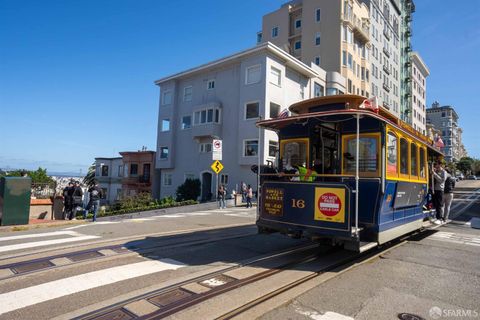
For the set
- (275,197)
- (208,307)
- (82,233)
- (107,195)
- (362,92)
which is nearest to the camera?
(208,307)

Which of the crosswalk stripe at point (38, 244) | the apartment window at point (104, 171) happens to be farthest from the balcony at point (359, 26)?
the apartment window at point (104, 171)

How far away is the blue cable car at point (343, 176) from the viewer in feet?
19.6

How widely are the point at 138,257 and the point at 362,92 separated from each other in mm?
39566

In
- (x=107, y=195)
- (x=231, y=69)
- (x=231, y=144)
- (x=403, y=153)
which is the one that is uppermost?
(x=231, y=69)

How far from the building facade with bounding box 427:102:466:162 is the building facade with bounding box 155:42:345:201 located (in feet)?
320

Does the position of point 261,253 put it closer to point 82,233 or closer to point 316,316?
point 316,316

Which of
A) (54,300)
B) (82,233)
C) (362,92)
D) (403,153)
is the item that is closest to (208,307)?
(54,300)

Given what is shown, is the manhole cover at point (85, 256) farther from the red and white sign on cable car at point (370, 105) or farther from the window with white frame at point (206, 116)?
the window with white frame at point (206, 116)

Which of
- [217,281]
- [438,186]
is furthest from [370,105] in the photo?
[438,186]

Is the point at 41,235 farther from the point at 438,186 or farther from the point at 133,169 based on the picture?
the point at 133,169

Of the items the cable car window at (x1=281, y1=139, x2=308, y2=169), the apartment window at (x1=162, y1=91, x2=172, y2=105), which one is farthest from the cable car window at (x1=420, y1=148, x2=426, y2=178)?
the apartment window at (x1=162, y1=91, x2=172, y2=105)

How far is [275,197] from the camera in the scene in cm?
685

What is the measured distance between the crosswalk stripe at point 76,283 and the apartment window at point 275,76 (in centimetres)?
2321

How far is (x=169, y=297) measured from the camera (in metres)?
4.34
